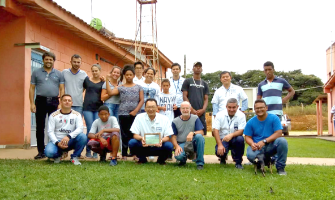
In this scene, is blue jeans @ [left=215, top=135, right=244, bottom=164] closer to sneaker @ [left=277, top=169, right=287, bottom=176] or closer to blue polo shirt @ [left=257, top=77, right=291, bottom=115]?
sneaker @ [left=277, top=169, right=287, bottom=176]

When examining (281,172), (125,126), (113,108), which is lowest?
Answer: (281,172)

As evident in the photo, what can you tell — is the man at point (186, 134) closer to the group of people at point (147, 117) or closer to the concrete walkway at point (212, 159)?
the group of people at point (147, 117)

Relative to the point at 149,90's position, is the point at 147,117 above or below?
below

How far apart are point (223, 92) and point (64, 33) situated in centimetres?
548

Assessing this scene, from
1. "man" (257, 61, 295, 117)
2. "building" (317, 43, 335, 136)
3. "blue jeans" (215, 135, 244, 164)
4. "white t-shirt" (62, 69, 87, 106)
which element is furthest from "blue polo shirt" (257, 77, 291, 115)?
"building" (317, 43, 335, 136)

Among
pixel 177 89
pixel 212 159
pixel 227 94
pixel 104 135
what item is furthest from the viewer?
pixel 177 89

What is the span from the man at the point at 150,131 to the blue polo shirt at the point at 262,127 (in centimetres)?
129

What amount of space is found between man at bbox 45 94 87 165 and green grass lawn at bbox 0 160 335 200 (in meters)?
0.32

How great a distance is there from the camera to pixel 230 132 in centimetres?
538

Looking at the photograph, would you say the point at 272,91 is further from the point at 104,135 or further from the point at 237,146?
the point at 104,135

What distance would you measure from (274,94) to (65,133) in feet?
12.5

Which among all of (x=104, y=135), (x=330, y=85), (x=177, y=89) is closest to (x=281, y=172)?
(x=177, y=89)

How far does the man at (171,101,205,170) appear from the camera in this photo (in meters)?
5.04

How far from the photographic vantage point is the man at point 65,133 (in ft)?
17.0
